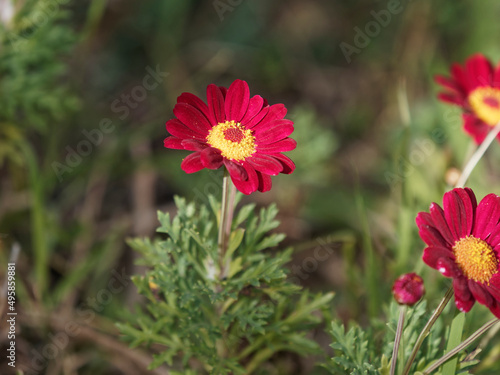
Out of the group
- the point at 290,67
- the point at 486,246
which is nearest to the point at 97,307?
the point at 486,246

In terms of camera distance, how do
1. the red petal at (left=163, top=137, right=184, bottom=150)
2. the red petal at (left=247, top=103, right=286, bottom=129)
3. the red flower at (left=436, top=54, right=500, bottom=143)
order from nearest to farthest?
1. the red petal at (left=163, top=137, right=184, bottom=150)
2. the red petal at (left=247, top=103, right=286, bottom=129)
3. the red flower at (left=436, top=54, right=500, bottom=143)

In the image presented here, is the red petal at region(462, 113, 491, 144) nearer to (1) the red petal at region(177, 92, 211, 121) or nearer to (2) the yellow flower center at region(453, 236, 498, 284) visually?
(2) the yellow flower center at region(453, 236, 498, 284)

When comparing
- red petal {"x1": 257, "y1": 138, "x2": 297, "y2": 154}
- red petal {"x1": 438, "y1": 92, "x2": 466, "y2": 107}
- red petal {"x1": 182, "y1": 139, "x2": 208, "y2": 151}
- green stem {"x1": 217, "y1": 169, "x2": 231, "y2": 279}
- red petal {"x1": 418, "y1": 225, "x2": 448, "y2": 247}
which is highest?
red petal {"x1": 438, "y1": 92, "x2": 466, "y2": 107}

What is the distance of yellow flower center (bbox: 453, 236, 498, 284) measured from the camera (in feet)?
3.92

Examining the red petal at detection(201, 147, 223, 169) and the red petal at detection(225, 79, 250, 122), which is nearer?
the red petal at detection(201, 147, 223, 169)

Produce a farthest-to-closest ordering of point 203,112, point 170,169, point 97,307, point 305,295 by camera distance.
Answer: point 170,169 → point 97,307 → point 305,295 → point 203,112

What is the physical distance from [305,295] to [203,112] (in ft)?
2.12

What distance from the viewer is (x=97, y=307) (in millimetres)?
2107

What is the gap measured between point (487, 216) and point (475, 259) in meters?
0.14

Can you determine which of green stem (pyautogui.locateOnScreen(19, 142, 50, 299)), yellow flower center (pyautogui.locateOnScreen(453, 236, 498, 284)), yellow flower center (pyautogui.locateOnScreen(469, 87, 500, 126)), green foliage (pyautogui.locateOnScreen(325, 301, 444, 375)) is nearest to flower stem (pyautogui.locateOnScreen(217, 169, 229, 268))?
green foliage (pyautogui.locateOnScreen(325, 301, 444, 375))

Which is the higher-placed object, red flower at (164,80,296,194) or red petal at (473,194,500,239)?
red flower at (164,80,296,194)

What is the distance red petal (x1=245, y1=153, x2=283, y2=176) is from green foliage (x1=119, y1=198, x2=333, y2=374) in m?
0.18

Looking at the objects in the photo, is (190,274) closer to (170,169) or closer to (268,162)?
(268,162)

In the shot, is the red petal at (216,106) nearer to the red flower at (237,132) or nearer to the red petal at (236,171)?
the red flower at (237,132)
